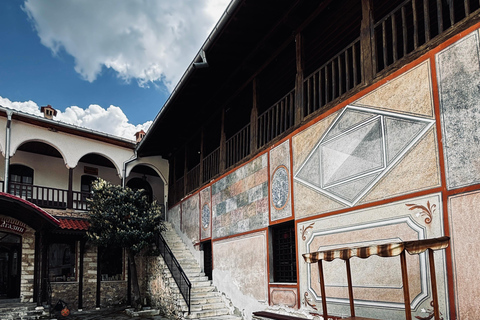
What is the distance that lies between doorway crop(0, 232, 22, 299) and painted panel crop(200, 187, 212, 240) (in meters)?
6.26

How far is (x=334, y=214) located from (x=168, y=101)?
6852mm

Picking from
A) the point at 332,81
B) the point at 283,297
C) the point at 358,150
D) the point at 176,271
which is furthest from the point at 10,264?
the point at 358,150

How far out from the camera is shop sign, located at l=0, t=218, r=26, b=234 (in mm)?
12953

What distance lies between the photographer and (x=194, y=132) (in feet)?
46.9

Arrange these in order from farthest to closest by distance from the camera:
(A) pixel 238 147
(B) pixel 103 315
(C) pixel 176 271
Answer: (B) pixel 103 315 < (C) pixel 176 271 < (A) pixel 238 147

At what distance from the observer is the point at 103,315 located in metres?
12.5

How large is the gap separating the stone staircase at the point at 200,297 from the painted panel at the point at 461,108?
21.7 feet

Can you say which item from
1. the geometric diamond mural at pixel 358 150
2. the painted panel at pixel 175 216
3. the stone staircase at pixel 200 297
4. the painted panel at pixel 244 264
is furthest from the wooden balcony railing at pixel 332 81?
the painted panel at pixel 175 216

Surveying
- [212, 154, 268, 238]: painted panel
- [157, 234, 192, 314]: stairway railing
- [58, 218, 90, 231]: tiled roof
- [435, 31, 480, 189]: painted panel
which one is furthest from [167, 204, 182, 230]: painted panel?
[435, 31, 480, 189]: painted panel

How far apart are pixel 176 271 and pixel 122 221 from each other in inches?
93.9

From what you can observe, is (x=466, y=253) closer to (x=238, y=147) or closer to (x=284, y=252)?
(x=284, y=252)

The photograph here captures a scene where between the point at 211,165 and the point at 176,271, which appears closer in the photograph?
the point at 176,271

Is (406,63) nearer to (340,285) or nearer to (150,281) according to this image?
(340,285)

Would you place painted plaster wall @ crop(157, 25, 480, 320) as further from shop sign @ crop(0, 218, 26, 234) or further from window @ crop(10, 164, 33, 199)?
window @ crop(10, 164, 33, 199)
